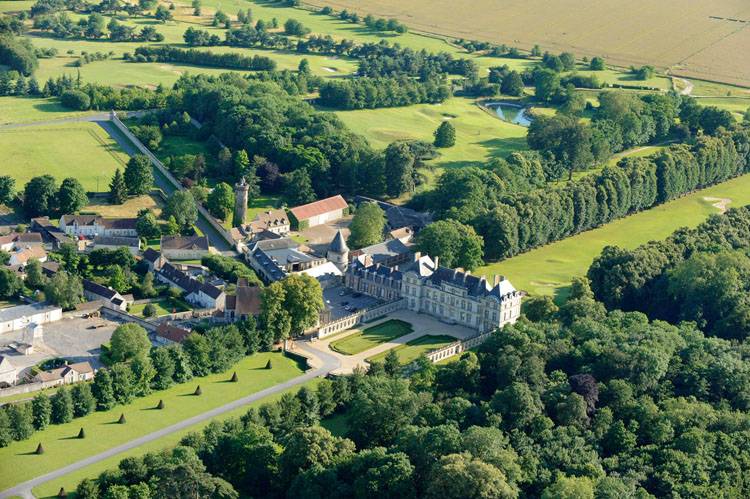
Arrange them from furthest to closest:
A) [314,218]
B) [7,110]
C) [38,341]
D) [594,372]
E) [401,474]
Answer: [7,110] → [314,218] → [38,341] → [594,372] → [401,474]

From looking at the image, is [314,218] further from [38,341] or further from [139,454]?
[139,454]

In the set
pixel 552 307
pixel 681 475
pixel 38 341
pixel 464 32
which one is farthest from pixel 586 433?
pixel 464 32

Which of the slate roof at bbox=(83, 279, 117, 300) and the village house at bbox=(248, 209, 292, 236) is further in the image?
the village house at bbox=(248, 209, 292, 236)

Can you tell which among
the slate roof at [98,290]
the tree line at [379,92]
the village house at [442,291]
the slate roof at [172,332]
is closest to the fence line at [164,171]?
the village house at [442,291]

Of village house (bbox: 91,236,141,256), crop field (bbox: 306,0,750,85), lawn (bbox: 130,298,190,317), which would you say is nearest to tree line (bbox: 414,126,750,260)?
lawn (bbox: 130,298,190,317)

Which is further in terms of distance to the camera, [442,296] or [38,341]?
[442,296]

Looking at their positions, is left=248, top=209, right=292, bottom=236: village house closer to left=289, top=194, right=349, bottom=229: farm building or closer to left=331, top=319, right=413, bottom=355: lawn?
left=289, top=194, right=349, bottom=229: farm building
